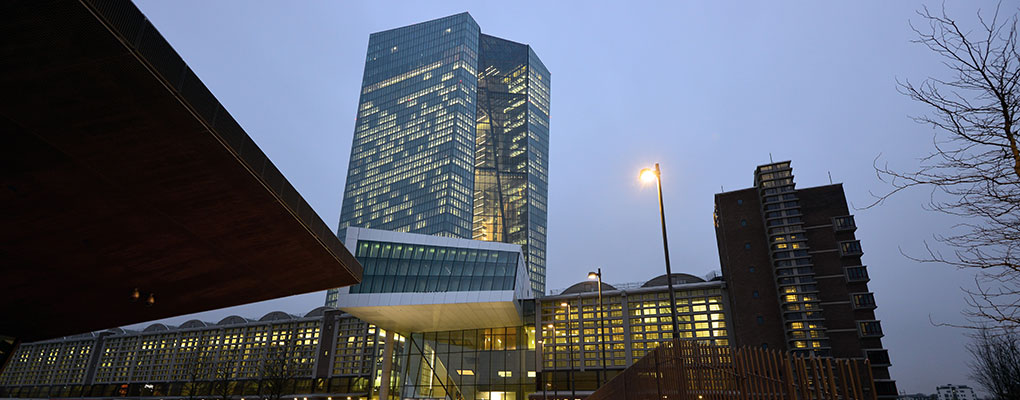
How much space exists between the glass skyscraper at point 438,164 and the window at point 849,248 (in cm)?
11199

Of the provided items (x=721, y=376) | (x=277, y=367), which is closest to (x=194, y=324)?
(x=277, y=367)

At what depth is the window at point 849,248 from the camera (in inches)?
2025

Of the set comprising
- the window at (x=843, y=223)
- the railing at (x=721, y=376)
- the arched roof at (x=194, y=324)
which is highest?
the window at (x=843, y=223)

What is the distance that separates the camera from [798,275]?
5141cm

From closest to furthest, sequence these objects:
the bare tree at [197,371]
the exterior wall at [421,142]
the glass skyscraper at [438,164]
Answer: the bare tree at [197,371], the exterior wall at [421,142], the glass skyscraper at [438,164]

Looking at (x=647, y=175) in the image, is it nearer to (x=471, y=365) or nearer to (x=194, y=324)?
(x=471, y=365)

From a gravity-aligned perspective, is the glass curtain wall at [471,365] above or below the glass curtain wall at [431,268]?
below

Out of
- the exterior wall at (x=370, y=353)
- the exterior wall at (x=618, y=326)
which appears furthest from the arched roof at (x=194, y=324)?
the exterior wall at (x=618, y=326)

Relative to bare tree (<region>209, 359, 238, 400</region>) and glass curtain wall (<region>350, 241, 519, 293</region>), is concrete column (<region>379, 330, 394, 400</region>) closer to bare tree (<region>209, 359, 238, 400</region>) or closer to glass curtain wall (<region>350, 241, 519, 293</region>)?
glass curtain wall (<region>350, 241, 519, 293</region>)

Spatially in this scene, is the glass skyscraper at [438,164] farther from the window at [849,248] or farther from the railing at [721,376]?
the railing at [721,376]

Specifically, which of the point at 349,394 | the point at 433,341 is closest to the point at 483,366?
the point at 433,341

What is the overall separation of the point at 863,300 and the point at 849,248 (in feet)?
17.9

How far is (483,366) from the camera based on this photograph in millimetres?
50781

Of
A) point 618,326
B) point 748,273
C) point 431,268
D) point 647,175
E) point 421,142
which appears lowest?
point 618,326
